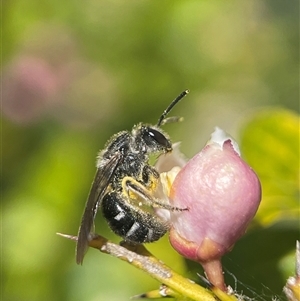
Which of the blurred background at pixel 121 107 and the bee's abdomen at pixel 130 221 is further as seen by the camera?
the blurred background at pixel 121 107

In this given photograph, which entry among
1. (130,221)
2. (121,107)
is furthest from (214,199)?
(121,107)

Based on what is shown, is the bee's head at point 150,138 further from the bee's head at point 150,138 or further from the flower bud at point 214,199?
the flower bud at point 214,199

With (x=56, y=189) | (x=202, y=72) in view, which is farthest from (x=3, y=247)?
(x=202, y=72)

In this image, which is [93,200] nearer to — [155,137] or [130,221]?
[130,221]

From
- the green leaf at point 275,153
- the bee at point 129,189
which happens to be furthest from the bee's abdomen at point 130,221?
the green leaf at point 275,153

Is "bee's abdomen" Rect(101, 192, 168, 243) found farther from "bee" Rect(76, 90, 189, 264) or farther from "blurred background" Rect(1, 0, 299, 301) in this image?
"blurred background" Rect(1, 0, 299, 301)

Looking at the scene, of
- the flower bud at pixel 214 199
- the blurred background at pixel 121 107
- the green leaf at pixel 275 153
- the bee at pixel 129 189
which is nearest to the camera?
the flower bud at pixel 214 199

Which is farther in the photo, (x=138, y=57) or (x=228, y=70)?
(x=228, y=70)

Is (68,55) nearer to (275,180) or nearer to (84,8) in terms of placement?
(84,8)
